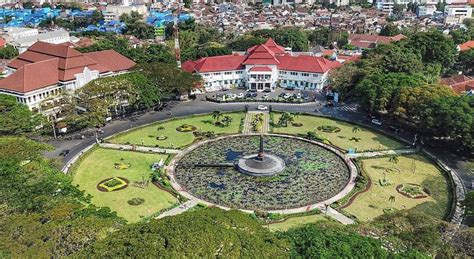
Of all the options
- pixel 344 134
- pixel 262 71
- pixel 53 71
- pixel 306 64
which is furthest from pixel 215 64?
pixel 344 134

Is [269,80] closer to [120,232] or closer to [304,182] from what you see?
[304,182]

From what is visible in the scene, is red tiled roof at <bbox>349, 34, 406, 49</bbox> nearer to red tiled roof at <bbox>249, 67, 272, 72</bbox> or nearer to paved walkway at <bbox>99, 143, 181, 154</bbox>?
red tiled roof at <bbox>249, 67, 272, 72</bbox>

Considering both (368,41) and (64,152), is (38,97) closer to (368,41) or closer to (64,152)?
(64,152)

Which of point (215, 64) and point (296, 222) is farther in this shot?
point (215, 64)

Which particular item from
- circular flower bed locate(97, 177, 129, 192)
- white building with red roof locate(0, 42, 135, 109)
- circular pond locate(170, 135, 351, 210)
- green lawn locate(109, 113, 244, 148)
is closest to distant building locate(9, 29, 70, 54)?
white building with red roof locate(0, 42, 135, 109)

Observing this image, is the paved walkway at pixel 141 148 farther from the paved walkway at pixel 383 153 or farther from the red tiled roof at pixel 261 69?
the red tiled roof at pixel 261 69

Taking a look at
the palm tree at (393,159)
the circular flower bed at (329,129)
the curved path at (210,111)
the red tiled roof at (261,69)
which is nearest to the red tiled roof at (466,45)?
the curved path at (210,111)

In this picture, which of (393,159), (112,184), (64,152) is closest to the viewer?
(112,184)
